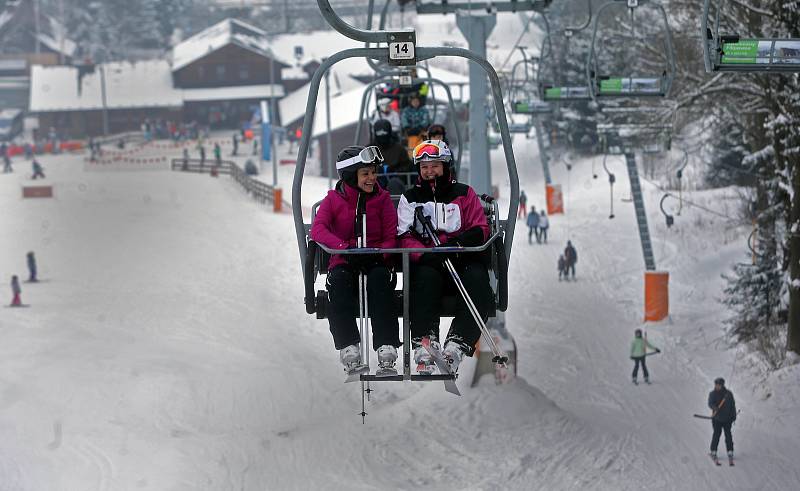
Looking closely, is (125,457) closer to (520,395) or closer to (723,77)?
(520,395)

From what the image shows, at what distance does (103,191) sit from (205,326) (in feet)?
68.5

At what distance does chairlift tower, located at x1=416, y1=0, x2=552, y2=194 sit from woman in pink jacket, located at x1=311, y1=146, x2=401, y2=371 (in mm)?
7368

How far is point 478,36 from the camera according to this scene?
15.4m

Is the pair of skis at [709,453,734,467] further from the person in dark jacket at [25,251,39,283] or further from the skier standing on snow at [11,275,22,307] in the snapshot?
the person in dark jacket at [25,251,39,283]

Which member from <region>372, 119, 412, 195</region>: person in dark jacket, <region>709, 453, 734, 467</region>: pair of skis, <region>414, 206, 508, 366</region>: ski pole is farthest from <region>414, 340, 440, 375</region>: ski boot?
<region>709, 453, 734, 467</region>: pair of skis

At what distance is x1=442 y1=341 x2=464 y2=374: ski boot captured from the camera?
22.9ft

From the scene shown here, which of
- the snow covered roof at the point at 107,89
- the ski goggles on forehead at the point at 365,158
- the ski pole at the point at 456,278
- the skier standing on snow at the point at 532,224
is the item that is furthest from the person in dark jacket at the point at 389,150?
the snow covered roof at the point at 107,89

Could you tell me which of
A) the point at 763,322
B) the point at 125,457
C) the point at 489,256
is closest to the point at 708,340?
the point at 763,322

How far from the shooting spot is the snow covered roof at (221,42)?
66.9 m

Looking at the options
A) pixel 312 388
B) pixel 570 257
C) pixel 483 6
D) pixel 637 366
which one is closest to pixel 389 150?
pixel 483 6

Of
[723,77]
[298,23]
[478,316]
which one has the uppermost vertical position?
[298,23]

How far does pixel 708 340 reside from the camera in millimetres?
21047

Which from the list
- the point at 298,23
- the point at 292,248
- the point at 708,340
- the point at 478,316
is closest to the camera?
the point at 478,316

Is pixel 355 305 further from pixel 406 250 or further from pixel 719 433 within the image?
pixel 719 433
